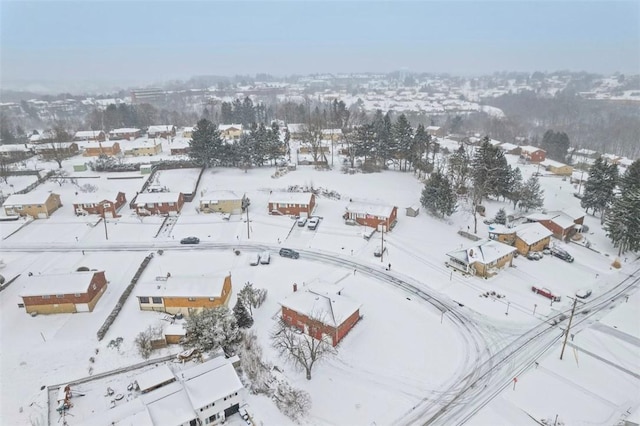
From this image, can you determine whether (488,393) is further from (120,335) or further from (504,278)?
(120,335)

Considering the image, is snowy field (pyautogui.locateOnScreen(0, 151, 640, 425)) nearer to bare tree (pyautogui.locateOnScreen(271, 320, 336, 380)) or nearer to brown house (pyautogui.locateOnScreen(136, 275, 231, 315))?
bare tree (pyautogui.locateOnScreen(271, 320, 336, 380))

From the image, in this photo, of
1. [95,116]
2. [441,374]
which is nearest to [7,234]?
[441,374]

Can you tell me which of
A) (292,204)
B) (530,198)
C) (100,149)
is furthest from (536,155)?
(100,149)

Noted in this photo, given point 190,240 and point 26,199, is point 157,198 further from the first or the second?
point 26,199

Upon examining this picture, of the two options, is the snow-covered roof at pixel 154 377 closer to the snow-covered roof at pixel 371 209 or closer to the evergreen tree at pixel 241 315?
the evergreen tree at pixel 241 315

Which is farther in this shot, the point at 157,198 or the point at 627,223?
the point at 157,198

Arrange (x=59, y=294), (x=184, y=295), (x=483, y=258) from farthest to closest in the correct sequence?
(x=483, y=258) < (x=59, y=294) < (x=184, y=295)
